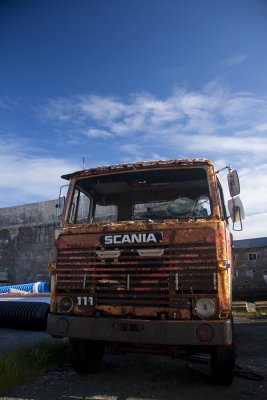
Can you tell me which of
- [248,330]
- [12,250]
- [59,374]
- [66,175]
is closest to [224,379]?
[59,374]

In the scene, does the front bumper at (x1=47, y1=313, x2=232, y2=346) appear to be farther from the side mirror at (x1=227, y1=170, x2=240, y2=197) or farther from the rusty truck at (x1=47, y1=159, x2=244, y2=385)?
the side mirror at (x1=227, y1=170, x2=240, y2=197)

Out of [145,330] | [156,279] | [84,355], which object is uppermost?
[156,279]

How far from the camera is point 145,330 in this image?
13.7ft

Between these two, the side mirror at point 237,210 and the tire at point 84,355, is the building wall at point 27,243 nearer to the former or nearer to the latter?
the tire at point 84,355

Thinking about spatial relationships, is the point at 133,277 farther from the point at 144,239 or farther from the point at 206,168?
the point at 206,168

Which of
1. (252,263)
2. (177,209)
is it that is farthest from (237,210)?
(252,263)

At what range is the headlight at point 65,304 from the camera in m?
4.62

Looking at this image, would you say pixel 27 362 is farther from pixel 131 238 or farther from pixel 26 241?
pixel 26 241

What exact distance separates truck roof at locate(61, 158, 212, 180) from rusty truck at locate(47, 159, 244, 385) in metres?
0.01

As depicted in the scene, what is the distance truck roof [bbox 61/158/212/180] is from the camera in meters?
4.93

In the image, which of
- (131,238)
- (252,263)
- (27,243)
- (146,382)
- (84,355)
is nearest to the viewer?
(131,238)

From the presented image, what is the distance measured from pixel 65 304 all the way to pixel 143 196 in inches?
73.8

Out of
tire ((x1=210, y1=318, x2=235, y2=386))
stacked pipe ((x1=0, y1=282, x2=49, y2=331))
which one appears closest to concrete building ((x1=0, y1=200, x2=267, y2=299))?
stacked pipe ((x1=0, y1=282, x2=49, y2=331))

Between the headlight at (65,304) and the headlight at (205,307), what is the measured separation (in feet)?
4.83
